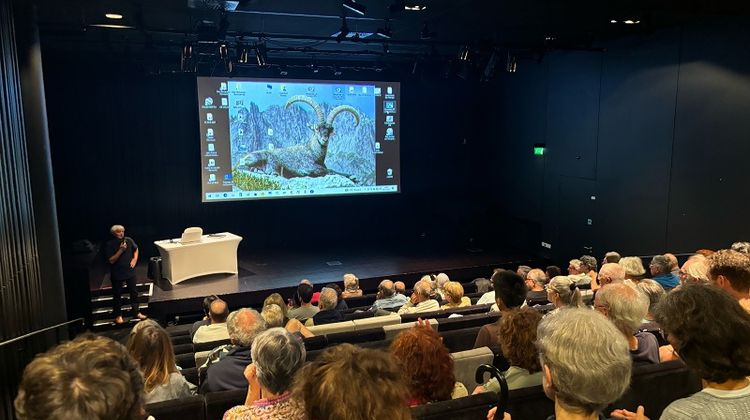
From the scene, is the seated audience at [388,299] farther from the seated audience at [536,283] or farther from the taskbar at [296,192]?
the taskbar at [296,192]

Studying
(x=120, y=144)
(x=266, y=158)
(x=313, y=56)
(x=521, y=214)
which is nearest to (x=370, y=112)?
(x=313, y=56)

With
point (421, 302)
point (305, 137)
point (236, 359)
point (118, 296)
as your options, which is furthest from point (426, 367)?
point (305, 137)

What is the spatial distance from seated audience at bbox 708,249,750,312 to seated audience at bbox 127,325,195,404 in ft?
9.36

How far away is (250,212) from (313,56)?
344 centimetres

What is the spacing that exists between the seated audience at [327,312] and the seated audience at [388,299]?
25.3 inches

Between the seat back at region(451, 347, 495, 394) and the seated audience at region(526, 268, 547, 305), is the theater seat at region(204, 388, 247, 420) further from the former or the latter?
the seated audience at region(526, 268, 547, 305)

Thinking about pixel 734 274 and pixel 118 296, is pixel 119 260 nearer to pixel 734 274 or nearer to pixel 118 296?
pixel 118 296

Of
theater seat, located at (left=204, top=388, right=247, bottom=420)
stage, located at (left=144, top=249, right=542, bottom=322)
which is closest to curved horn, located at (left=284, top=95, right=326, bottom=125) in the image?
stage, located at (left=144, top=249, right=542, bottom=322)

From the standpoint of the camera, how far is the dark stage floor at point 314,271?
789 cm

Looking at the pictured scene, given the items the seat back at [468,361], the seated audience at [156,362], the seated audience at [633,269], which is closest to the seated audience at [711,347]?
the seat back at [468,361]

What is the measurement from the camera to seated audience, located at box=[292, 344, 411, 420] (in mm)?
1305

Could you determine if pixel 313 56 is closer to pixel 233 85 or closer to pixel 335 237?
pixel 233 85

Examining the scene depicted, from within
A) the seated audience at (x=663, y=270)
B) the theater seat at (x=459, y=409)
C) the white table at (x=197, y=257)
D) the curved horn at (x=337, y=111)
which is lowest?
the white table at (x=197, y=257)

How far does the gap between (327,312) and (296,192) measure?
6.09m
